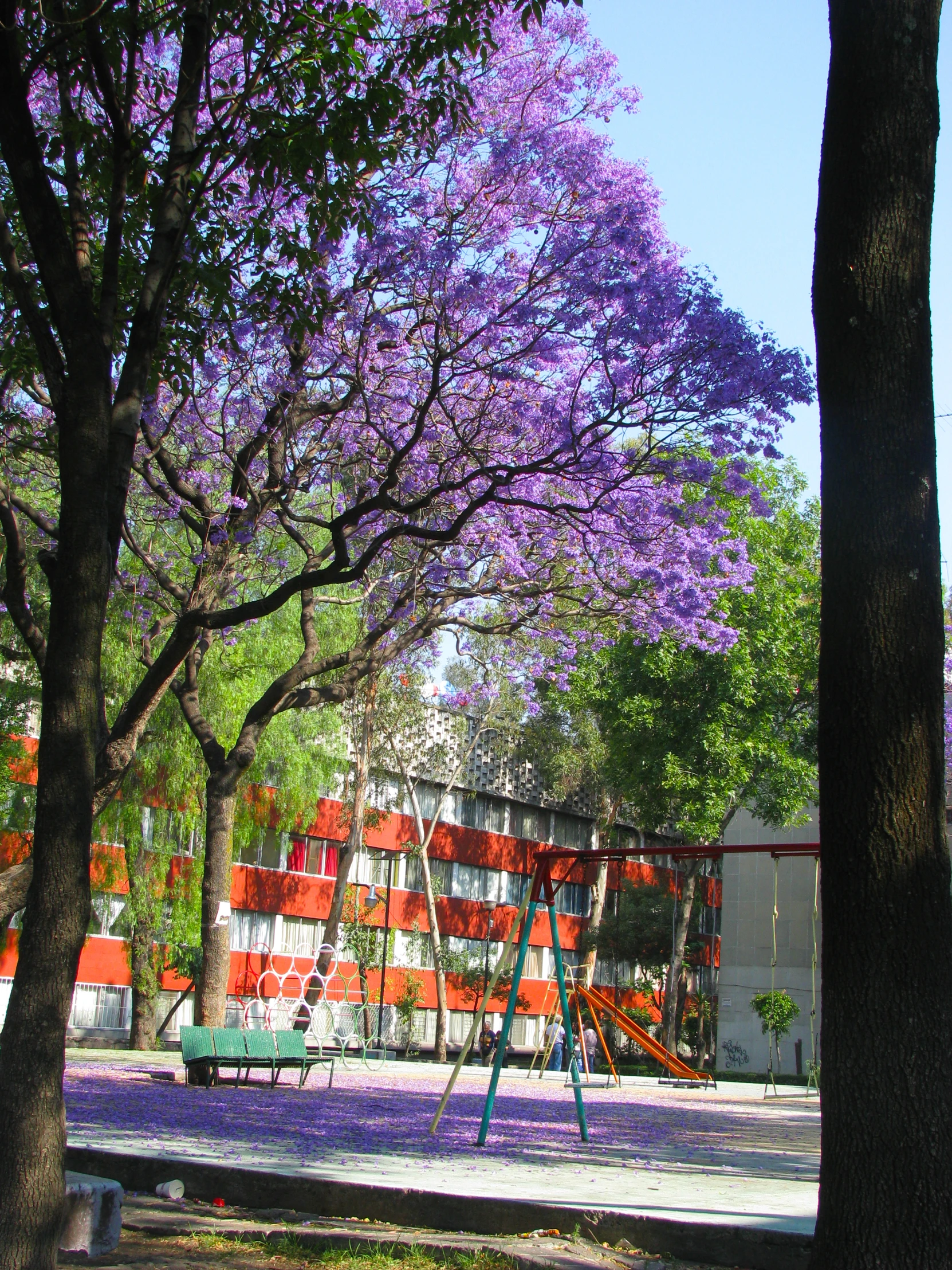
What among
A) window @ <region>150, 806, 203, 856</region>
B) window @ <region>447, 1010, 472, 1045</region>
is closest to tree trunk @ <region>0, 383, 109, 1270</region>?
window @ <region>150, 806, 203, 856</region>

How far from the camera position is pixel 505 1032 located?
414 inches

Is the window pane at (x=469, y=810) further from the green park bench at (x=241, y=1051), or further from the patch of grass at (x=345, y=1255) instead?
the patch of grass at (x=345, y=1255)

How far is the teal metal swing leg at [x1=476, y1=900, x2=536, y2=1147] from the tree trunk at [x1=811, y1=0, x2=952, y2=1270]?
18.6ft

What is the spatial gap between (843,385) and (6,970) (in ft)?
97.6

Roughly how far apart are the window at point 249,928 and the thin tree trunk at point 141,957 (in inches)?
380

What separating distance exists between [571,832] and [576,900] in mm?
2717

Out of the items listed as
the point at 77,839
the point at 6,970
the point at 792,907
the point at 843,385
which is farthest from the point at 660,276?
the point at 792,907

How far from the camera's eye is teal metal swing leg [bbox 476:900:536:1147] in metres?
9.84

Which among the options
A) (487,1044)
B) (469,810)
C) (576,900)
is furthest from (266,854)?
(576,900)

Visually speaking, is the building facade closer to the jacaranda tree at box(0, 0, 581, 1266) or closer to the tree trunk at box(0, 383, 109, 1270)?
the jacaranda tree at box(0, 0, 581, 1266)

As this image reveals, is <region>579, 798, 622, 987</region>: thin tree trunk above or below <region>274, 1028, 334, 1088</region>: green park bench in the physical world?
above

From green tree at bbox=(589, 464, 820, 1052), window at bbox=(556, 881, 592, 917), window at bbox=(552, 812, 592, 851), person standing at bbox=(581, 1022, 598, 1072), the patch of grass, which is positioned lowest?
person standing at bbox=(581, 1022, 598, 1072)

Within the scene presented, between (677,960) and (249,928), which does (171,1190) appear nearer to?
(677,960)

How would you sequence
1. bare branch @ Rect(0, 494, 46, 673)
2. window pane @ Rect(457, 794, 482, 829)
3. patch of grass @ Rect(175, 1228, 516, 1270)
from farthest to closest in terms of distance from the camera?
window pane @ Rect(457, 794, 482, 829), bare branch @ Rect(0, 494, 46, 673), patch of grass @ Rect(175, 1228, 516, 1270)
